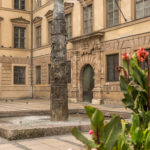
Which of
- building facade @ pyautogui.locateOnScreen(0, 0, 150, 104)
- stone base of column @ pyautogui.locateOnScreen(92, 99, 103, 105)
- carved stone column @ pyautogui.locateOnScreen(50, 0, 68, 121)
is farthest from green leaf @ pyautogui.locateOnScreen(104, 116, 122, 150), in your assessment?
stone base of column @ pyautogui.locateOnScreen(92, 99, 103, 105)

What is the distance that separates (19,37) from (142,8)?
1405 centimetres

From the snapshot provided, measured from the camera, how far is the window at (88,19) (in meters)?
20.1

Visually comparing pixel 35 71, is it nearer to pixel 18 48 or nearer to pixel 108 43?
pixel 18 48

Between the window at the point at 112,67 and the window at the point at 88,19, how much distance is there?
2919 mm

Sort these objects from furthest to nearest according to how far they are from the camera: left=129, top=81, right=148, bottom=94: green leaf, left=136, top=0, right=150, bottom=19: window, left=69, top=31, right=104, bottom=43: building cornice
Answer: left=69, top=31, right=104, bottom=43: building cornice
left=136, top=0, right=150, bottom=19: window
left=129, top=81, right=148, bottom=94: green leaf

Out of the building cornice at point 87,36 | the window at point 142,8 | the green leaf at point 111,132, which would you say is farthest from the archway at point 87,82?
the green leaf at point 111,132

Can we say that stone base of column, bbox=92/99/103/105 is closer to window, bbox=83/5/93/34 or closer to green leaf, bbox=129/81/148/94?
window, bbox=83/5/93/34

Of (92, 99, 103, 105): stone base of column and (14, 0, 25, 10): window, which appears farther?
(14, 0, 25, 10): window

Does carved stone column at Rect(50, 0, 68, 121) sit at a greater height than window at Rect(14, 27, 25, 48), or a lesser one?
lesser

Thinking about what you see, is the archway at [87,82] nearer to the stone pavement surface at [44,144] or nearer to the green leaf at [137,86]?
the stone pavement surface at [44,144]

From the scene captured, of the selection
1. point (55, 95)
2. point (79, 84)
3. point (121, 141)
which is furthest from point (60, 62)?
point (79, 84)

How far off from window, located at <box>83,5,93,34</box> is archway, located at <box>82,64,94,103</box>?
→ 7.65ft

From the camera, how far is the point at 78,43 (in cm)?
2086

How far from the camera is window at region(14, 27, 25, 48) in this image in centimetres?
2716
